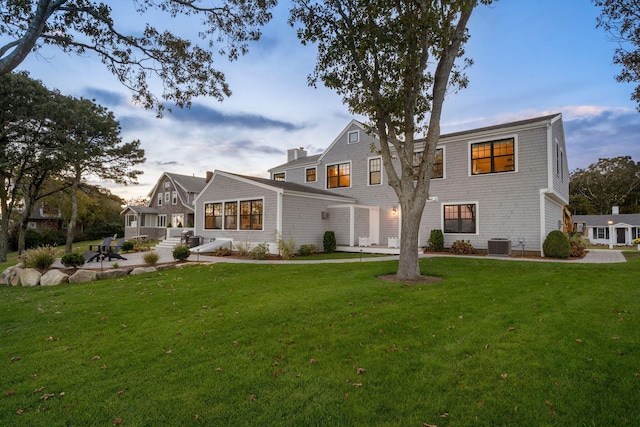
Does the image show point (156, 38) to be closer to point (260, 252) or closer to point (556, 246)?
point (260, 252)

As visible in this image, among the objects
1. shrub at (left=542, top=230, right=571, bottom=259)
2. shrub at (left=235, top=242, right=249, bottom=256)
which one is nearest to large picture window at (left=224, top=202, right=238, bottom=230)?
Answer: shrub at (left=235, top=242, right=249, bottom=256)

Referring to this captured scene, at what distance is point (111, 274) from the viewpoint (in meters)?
10.5

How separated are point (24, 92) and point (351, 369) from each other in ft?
68.9

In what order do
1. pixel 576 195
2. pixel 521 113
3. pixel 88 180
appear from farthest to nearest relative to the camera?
pixel 576 195 → pixel 88 180 → pixel 521 113

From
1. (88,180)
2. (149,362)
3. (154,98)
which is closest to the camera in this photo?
(149,362)

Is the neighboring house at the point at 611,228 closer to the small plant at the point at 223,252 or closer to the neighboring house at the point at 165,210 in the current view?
the small plant at the point at 223,252

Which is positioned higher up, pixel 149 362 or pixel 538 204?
pixel 538 204

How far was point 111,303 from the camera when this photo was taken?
22.7 feet

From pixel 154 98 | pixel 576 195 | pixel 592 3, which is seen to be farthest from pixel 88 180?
pixel 576 195

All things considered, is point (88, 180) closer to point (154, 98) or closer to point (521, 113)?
point (154, 98)

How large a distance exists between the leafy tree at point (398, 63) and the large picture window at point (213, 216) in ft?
38.2

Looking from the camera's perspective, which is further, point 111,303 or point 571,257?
point 571,257

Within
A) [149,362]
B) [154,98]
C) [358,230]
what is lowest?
[149,362]

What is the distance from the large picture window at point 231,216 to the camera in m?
18.3
